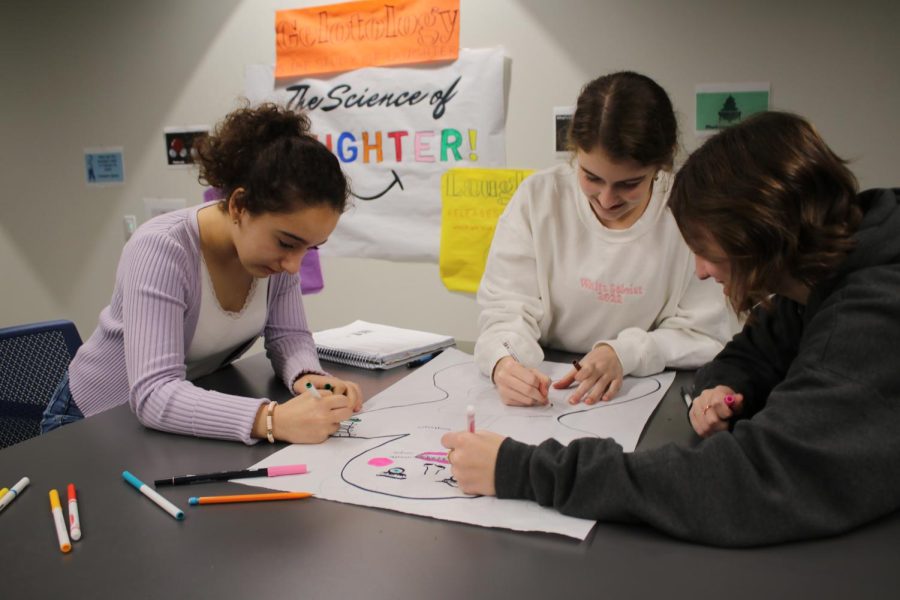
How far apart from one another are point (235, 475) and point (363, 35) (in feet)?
5.59

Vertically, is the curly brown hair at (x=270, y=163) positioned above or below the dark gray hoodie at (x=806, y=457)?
above

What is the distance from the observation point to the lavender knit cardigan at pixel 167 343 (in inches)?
38.6

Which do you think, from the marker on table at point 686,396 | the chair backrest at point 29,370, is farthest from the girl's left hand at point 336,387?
the chair backrest at point 29,370

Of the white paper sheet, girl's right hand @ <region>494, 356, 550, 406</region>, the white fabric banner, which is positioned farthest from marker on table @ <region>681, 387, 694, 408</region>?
the white fabric banner

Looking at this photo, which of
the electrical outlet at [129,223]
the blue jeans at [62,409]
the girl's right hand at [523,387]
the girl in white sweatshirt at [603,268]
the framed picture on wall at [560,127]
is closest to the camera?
the girl's right hand at [523,387]

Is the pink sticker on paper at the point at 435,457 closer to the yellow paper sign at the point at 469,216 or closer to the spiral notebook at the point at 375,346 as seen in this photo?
the spiral notebook at the point at 375,346

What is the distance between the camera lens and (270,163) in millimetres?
1068

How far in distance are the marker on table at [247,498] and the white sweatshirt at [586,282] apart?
510mm

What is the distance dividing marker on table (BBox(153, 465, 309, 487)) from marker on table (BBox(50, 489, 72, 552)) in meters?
0.10

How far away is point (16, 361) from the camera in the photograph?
1421 millimetres

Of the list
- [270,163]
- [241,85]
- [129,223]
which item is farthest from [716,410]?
[129,223]

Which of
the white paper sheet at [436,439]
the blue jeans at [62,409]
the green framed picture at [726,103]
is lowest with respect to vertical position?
the blue jeans at [62,409]

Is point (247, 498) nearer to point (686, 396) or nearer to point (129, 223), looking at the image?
point (686, 396)

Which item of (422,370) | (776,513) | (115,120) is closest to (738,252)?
(776,513)
